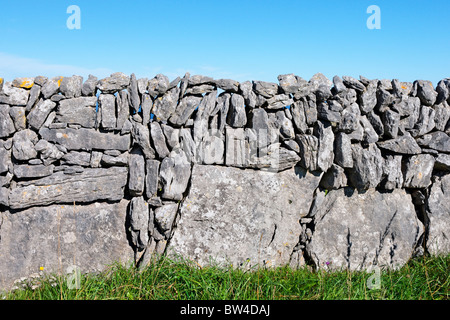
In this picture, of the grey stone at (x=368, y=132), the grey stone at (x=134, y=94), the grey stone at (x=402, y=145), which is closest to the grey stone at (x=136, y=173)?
the grey stone at (x=134, y=94)

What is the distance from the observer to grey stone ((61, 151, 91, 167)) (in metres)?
5.09

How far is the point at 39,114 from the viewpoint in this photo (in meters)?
4.99

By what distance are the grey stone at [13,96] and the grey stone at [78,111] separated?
46 centimetres

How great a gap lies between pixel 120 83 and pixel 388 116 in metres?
3.94

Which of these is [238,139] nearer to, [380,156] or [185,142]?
[185,142]

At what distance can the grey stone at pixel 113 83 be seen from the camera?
16.8 feet

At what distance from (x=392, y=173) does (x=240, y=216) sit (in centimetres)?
243

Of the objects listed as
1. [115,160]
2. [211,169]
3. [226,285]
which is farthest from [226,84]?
[226,285]

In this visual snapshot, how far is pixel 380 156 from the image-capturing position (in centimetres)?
579

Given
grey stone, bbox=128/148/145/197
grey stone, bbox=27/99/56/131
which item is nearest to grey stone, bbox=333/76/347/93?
grey stone, bbox=128/148/145/197

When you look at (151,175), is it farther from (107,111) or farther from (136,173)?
(107,111)

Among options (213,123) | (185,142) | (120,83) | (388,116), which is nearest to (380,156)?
(388,116)

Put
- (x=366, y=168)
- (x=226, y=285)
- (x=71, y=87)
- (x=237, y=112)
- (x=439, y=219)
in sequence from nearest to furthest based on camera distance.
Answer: (x=226, y=285) < (x=71, y=87) < (x=237, y=112) < (x=366, y=168) < (x=439, y=219)
